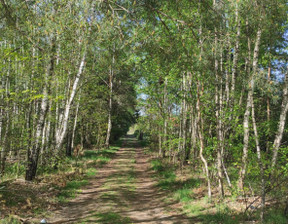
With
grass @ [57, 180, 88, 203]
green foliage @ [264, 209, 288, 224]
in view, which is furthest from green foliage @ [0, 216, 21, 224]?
green foliage @ [264, 209, 288, 224]

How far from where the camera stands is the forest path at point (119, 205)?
6.19 meters

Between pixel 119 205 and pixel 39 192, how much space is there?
7.94 ft

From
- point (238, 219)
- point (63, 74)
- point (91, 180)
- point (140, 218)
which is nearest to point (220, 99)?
point (238, 219)

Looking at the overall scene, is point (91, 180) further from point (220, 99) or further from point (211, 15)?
point (211, 15)

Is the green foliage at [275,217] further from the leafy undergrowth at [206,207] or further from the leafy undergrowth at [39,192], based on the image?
the leafy undergrowth at [39,192]

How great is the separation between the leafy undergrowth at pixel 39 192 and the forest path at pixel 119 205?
40cm

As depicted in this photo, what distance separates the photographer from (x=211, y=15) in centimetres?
544

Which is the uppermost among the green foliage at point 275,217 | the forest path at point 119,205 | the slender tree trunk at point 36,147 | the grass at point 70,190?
the slender tree trunk at point 36,147

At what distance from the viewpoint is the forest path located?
6.19m

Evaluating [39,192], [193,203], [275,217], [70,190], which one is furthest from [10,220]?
[275,217]

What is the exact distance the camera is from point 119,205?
7344 mm

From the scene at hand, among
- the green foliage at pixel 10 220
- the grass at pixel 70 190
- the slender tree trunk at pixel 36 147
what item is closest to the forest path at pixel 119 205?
the grass at pixel 70 190

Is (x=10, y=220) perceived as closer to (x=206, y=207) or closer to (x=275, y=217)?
(x=206, y=207)

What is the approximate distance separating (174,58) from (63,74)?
25.7ft
